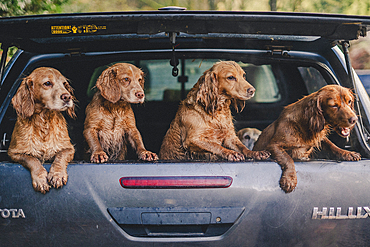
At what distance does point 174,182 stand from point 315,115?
1.18 m

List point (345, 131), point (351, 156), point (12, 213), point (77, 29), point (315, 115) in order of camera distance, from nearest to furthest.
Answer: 1. point (12, 213)
2. point (77, 29)
3. point (351, 156)
4. point (345, 131)
5. point (315, 115)

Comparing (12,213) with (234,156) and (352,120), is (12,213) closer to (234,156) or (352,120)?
(234,156)

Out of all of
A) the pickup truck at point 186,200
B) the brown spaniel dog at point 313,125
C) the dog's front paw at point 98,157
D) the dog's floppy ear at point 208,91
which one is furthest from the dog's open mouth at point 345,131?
the dog's front paw at point 98,157

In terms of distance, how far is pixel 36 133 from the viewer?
218cm

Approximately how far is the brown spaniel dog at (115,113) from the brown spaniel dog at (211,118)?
14.4 inches

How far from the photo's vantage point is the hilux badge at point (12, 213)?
1.58 meters

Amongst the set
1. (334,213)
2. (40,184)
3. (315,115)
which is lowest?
(334,213)

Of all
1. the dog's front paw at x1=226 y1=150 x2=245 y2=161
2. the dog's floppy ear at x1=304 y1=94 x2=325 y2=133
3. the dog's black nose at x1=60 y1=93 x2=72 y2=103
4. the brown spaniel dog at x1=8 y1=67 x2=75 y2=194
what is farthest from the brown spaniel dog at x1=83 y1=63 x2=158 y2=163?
the dog's floppy ear at x1=304 y1=94 x2=325 y2=133

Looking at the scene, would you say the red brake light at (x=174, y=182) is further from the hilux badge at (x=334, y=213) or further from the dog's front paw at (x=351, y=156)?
the dog's front paw at (x=351, y=156)

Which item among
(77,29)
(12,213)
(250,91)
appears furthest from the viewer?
(250,91)

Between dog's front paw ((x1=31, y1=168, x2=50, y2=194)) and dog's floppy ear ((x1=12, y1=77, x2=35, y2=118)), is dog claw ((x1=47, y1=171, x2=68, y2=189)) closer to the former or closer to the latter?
dog's front paw ((x1=31, y1=168, x2=50, y2=194))

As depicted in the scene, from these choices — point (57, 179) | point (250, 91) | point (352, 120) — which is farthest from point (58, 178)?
point (352, 120)

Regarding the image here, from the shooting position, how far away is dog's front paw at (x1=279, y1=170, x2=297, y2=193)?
5.28 feet

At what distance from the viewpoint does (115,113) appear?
105 inches
